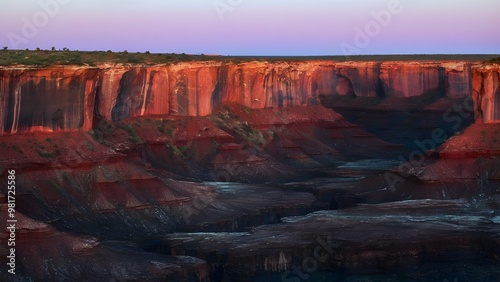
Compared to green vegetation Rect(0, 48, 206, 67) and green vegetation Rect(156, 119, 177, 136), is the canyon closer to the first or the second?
green vegetation Rect(156, 119, 177, 136)

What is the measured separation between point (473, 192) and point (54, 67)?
1134 inches

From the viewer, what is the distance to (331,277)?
196 feet

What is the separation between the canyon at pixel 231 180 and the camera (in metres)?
60.4

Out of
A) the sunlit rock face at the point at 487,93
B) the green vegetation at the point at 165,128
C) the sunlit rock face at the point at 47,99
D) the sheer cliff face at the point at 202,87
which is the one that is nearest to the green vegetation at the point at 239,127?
the sheer cliff face at the point at 202,87

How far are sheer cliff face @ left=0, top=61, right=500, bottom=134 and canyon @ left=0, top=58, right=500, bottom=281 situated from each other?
0.14 meters

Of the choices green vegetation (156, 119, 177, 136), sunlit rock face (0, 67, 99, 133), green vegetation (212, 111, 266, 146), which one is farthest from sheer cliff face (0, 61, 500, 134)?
green vegetation (212, 111, 266, 146)

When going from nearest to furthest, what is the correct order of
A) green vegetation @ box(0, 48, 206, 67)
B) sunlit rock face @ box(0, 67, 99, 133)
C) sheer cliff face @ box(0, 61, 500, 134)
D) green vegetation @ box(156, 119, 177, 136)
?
1. sunlit rock face @ box(0, 67, 99, 133)
2. sheer cliff face @ box(0, 61, 500, 134)
3. green vegetation @ box(0, 48, 206, 67)
4. green vegetation @ box(156, 119, 177, 136)

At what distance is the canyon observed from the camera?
2379 inches

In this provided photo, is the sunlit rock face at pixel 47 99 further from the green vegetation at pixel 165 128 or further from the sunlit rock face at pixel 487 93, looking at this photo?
the sunlit rock face at pixel 487 93

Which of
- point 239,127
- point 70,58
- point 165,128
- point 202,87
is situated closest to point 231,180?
point 165,128

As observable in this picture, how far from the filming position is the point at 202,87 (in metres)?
96.5

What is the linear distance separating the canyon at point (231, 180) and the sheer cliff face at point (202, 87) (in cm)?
14

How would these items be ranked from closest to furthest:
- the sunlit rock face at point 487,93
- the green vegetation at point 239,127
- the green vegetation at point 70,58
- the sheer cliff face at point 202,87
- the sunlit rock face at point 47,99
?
the sunlit rock face at point 47,99, the sheer cliff face at point 202,87, the green vegetation at point 70,58, the sunlit rock face at point 487,93, the green vegetation at point 239,127

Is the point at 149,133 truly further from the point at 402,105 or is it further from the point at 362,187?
the point at 402,105
